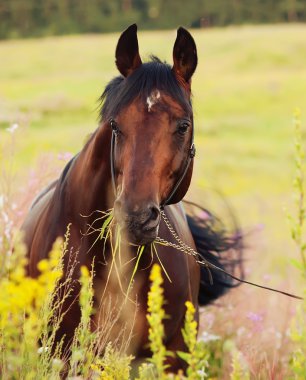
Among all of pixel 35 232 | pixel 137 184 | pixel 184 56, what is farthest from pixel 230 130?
pixel 137 184

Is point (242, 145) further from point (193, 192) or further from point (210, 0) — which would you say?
point (210, 0)

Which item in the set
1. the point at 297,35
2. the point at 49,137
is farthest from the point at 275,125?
the point at 297,35

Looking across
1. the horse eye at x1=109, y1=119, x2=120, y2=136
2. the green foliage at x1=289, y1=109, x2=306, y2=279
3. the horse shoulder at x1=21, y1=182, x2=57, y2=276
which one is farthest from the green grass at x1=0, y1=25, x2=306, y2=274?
the green foliage at x1=289, y1=109, x2=306, y2=279

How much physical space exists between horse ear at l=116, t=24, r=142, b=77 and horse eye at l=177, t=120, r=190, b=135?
496mm

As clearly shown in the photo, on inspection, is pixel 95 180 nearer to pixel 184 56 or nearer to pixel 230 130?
pixel 184 56

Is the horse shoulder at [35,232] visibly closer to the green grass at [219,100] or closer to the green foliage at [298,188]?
the green grass at [219,100]

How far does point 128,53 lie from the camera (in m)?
4.44

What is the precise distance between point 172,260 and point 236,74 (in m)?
44.5

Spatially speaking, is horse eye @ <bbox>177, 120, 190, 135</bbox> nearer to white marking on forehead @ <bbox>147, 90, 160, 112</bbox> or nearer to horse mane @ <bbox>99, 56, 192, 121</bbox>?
horse mane @ <bbox>99, 56, 192, 121</bbox>

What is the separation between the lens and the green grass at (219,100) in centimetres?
2241

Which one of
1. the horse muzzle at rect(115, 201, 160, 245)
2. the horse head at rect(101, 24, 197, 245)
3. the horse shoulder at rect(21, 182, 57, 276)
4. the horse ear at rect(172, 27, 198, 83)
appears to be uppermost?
the horse ear at rect(172, 27, 198, 83)

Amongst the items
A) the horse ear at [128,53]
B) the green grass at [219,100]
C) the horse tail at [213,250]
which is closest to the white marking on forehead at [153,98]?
the horse ear at [128,53]

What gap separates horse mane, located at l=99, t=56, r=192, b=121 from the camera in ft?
13.6

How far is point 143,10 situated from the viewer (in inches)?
2847
